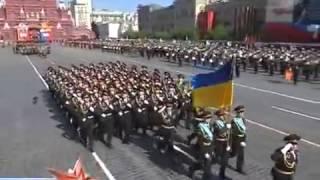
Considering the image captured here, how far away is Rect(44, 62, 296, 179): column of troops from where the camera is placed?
33.9 ft

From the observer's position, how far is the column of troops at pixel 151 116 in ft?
33.9

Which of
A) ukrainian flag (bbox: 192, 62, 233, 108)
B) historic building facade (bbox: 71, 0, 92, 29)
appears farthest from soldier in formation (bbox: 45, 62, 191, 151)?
historic building facade (bbox: 71, 0, 92, 29)

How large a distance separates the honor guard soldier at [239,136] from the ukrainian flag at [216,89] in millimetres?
482

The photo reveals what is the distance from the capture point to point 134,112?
14.4 meters

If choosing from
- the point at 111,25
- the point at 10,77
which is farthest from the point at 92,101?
the point at 111,25

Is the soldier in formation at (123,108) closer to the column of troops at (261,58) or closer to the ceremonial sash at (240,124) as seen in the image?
the ceremonial sash at (240,124)

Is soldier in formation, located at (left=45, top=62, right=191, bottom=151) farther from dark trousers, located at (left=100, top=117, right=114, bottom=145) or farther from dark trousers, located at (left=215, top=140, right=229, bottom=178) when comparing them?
dark trousers, located at (left=215, top=140, right=229, bottom=178)

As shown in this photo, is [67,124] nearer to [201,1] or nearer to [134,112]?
[134,112]

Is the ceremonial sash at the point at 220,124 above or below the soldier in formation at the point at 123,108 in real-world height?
above

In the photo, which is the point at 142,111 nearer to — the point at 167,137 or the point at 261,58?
the point at 167,137

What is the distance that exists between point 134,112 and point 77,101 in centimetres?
167

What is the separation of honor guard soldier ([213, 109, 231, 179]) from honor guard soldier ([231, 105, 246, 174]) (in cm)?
19

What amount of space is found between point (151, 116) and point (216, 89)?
4.11 metres

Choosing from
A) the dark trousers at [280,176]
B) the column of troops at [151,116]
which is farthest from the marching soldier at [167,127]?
the dark trousers at [280,176]
